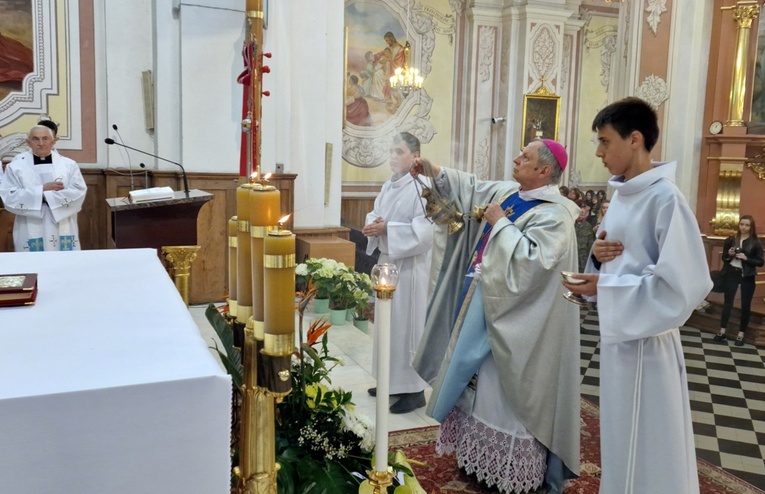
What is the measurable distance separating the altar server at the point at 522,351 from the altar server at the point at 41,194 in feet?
13.6

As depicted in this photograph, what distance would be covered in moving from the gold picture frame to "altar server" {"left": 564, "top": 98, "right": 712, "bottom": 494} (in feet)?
32.3

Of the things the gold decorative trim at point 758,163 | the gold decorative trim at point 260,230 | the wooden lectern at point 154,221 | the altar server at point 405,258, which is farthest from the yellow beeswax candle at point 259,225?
the gold decorative trim at point 758,163

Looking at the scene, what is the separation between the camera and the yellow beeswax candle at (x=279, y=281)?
0.87 m

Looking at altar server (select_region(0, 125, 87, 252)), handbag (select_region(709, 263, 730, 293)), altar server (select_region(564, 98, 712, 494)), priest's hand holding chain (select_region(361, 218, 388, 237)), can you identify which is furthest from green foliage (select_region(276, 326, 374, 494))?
handbag (select_region(709, 263, 730, 293))

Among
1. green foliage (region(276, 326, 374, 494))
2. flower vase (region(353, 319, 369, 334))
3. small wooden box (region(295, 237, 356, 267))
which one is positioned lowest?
flower vase (region(353, 319, 369, 334))

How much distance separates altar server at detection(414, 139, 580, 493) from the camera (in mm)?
3051

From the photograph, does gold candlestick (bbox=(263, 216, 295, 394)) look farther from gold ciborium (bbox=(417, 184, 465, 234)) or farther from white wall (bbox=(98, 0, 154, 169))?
white wall (bbox=(98, 0, 154, 169))

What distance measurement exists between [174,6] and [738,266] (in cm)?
684

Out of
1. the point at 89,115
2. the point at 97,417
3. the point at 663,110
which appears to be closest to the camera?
the point at 97,417

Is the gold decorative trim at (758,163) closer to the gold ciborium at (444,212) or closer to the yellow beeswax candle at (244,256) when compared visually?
the gold ciborium at (444,212)

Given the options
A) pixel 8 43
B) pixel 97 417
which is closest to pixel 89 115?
pixel 8 43

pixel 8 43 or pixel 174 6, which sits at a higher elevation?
pixel 174 6

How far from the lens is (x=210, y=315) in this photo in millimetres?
1281

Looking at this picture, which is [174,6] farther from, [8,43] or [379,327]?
[379,327]
